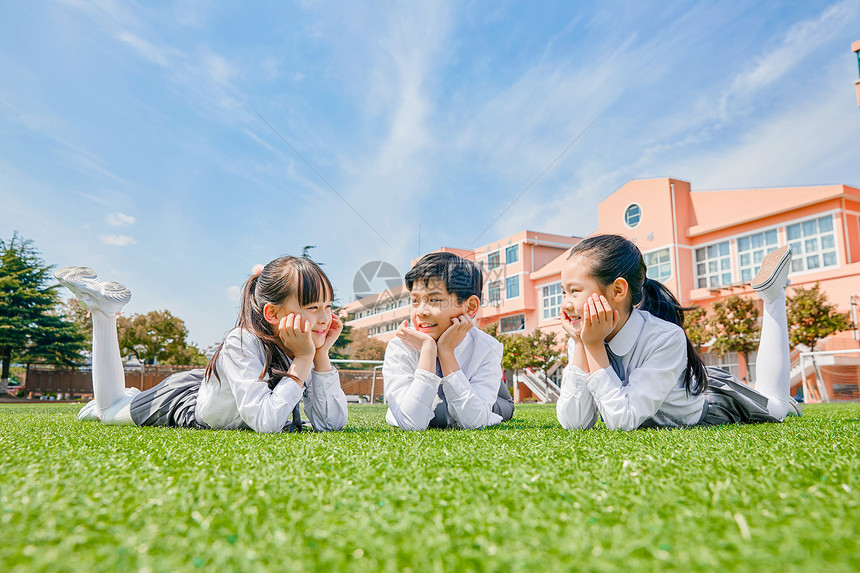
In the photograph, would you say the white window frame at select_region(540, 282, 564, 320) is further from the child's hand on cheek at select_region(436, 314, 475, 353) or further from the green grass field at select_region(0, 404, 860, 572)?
the green grass field at select_region(0, 404, 860, 572)

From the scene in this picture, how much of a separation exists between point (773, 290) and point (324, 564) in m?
3.57

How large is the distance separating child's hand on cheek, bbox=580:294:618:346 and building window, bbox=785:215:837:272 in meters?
19.2

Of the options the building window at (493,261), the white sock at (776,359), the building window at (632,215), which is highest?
the building window at (632,215)

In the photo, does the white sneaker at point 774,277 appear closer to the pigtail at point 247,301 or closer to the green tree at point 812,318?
the pigtail at point 247,301

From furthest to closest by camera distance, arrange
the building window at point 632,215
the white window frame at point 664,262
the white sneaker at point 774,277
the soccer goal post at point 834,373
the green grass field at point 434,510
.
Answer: the building window at point 632,215, the white window frame at point 664,262, the soccer goal post at point 834,373, the white sneaker at point 774,277, the green grass field at point 434,510

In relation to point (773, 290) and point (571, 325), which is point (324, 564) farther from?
point (773, 290)

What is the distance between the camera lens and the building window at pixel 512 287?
31.7 metres

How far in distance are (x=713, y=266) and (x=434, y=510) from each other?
81.1ft

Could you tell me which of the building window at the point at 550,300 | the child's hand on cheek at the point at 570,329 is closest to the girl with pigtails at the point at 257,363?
the child's hand on cheek at the point at 570,329

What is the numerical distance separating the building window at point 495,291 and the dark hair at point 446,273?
29474 mm

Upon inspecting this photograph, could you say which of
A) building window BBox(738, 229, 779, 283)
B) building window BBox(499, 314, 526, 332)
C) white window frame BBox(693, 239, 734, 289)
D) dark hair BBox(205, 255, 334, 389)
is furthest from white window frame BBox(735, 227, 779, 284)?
dark hair BBox(205, 255, 334, 389)

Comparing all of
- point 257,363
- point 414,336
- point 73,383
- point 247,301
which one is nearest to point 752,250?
point 414,336

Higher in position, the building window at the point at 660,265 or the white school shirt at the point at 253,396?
the building window at the point at 660,265

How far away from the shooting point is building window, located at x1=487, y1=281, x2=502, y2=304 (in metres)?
32.9
